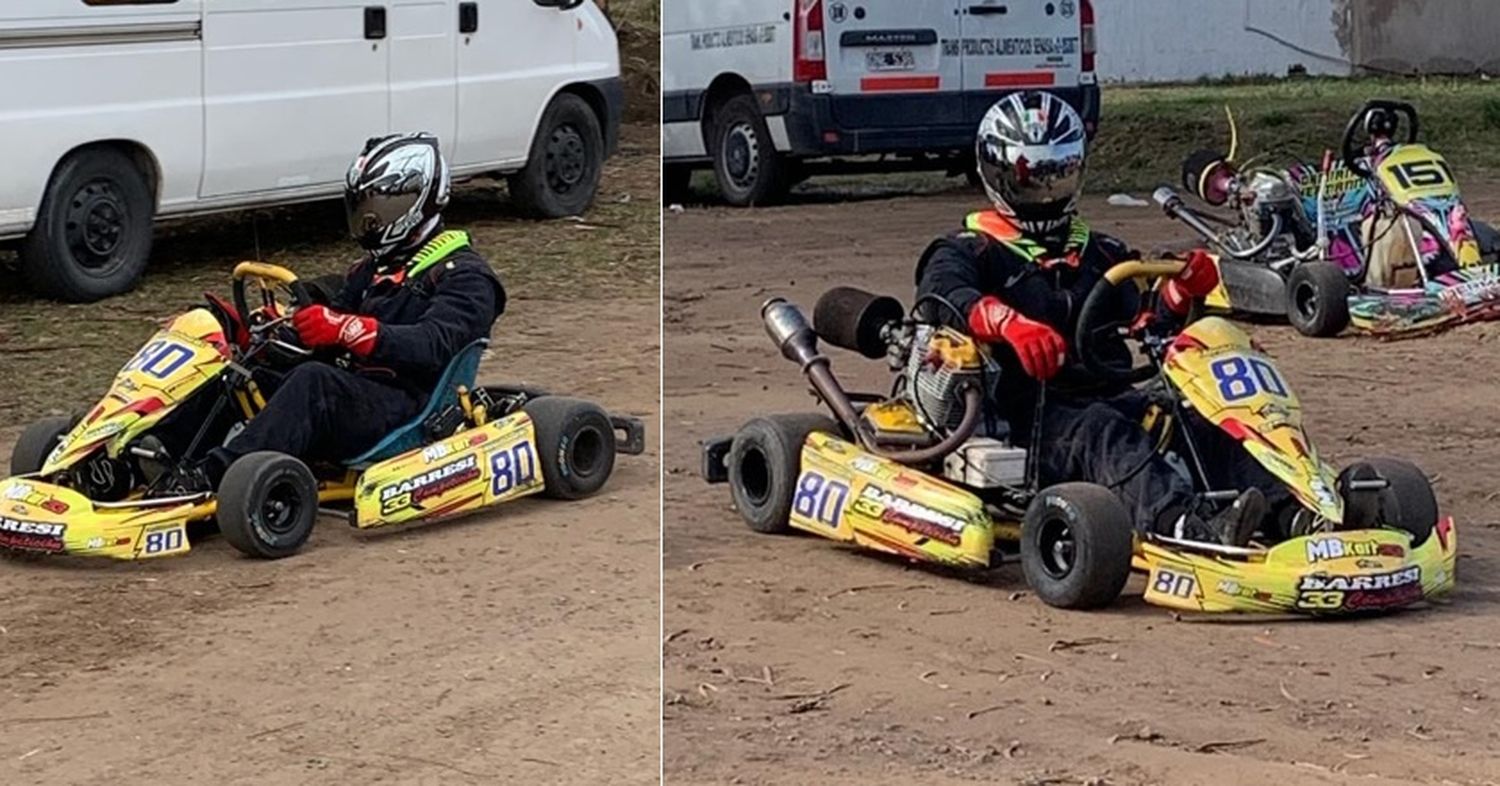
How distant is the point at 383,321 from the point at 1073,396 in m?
1.99

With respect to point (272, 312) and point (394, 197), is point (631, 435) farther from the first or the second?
point (272, 312)

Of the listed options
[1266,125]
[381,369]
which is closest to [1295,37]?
[1266,125]

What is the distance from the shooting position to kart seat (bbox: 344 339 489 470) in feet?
22.6

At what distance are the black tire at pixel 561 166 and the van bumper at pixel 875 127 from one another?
64.8 inches

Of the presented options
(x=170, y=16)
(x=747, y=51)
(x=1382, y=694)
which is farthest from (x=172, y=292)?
(x=1382, y=694)

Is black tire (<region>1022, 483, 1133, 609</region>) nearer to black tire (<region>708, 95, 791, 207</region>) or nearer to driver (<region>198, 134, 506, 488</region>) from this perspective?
driver (<region>198, 134, 506, 488</region>)

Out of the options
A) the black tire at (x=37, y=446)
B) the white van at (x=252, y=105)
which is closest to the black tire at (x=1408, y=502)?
the black tire at (x=37, y=446)

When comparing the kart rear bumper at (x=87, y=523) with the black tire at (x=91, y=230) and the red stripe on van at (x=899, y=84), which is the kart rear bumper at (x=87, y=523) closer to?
the black tire at (x=91, y=230)

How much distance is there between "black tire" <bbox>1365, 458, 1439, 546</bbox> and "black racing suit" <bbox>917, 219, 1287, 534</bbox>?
12.3 inches

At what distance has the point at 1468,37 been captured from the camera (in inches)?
856

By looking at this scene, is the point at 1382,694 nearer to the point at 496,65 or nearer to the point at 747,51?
the point at 496,65

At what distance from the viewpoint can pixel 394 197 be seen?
7.05 m

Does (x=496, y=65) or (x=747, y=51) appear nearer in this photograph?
(x=496, y=65)

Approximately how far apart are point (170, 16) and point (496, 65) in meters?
1.83
